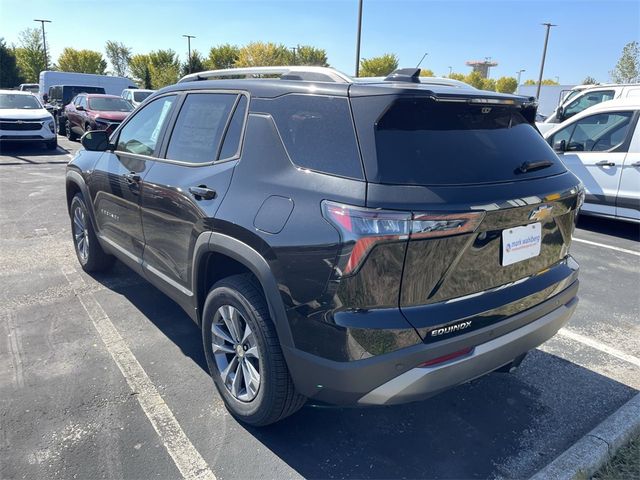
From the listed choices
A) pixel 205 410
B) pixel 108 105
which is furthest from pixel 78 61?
pixel 205 410

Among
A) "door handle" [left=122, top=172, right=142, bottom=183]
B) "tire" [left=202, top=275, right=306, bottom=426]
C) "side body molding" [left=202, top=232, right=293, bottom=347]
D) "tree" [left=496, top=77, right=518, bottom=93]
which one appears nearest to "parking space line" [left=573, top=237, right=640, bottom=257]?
"tire" [left=202, top=275, right=306, bottom=426]

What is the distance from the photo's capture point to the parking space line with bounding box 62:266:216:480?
7.97ft

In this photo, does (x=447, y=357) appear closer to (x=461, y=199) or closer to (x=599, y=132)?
(x=461, y=199)

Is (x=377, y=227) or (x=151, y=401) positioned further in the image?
(x=151, y=401)

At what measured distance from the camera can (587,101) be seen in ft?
41.9

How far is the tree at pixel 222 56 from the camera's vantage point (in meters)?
57.9

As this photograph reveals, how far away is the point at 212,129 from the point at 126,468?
6.27 feet

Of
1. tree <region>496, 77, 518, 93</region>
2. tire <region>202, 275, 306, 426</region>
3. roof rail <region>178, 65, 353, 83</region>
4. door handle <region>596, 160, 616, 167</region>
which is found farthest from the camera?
tree <region>496, 77, 518, 93</region>

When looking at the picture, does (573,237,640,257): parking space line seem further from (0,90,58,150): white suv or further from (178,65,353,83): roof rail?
(0,90,58,150): white suv

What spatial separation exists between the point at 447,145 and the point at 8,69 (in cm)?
5853

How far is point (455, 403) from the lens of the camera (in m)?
2.95

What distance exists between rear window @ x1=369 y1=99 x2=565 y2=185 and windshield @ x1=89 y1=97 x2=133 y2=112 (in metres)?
15.6

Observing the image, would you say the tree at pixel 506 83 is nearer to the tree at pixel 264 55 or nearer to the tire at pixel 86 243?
the tree at pixel 264 55

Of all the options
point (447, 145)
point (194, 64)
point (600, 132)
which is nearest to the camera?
point (447, 145)
